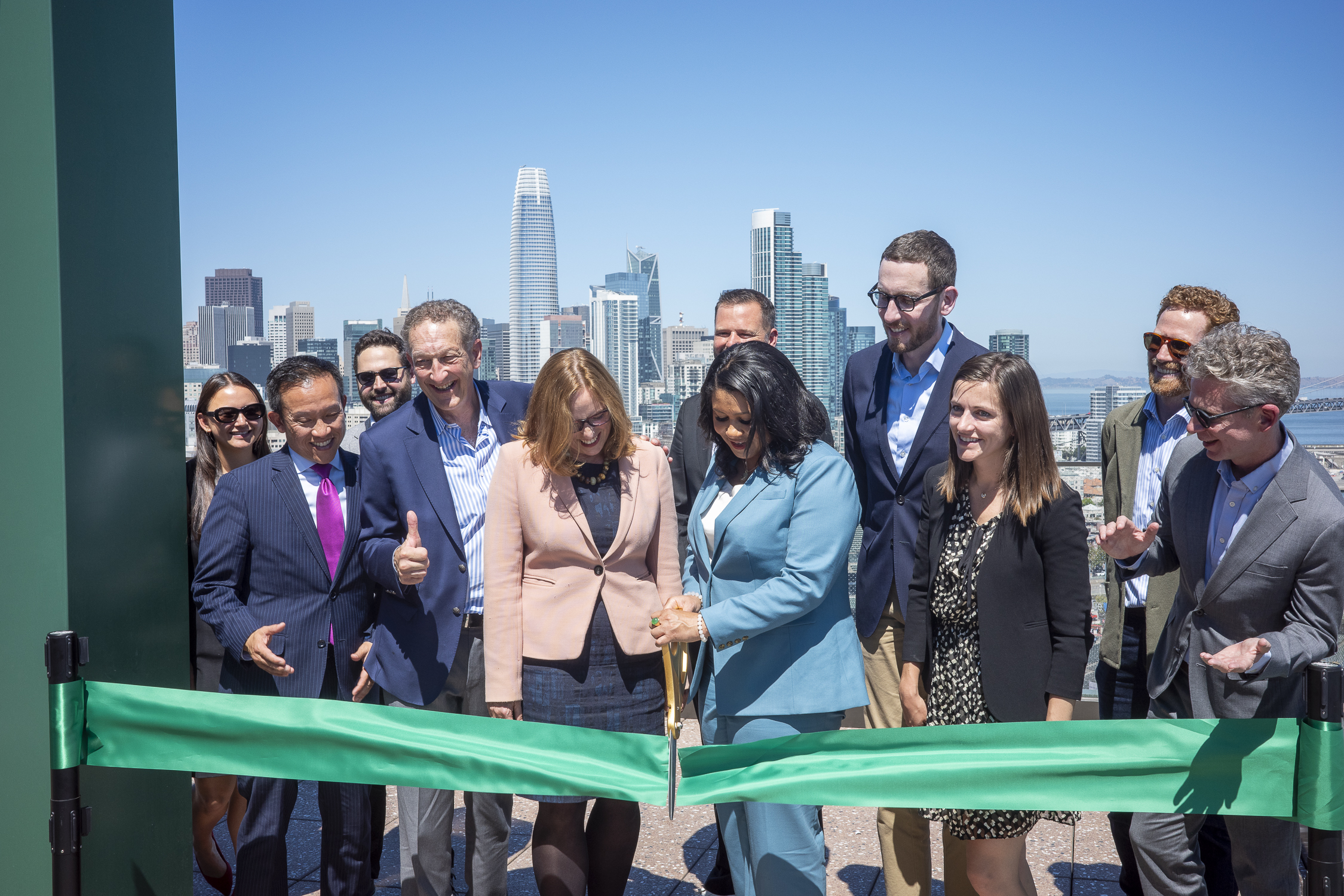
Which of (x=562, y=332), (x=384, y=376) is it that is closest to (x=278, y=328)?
(x=562, y=332)

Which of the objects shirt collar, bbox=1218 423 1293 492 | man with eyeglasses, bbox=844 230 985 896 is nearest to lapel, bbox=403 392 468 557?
man with eyeglasses, bbox=844 230 985 896

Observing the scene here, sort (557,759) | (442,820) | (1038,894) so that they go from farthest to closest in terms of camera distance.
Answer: (1038,894) < (442,820) < (557,759)

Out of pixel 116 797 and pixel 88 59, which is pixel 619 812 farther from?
pixel 88 59

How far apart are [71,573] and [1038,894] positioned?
11.1 ft

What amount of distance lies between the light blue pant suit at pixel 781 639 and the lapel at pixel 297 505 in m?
1.32

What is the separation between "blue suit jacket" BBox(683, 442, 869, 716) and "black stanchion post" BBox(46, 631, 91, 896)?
59.9 inches

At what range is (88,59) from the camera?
248 cm

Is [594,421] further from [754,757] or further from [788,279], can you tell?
[788,279]

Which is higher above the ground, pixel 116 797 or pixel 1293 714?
pixel 1293 714

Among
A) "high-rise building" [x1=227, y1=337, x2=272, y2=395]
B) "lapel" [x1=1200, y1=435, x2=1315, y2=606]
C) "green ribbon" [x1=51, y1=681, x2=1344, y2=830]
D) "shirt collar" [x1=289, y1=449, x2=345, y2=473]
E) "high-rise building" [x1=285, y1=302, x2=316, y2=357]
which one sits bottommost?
"green ribbon" [x1=51, y1=681, x2=1344, y2=830]

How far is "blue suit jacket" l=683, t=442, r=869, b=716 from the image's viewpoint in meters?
2.70

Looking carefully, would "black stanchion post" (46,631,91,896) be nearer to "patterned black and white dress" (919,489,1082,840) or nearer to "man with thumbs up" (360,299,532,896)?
"man with thumbs up" (360,299,532,896)

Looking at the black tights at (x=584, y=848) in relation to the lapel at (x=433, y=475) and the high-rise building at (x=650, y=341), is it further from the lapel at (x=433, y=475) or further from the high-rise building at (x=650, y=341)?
the high-rise building at (x=650, y=341)

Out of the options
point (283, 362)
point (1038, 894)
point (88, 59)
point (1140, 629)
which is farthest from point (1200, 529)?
point (88, 59)
